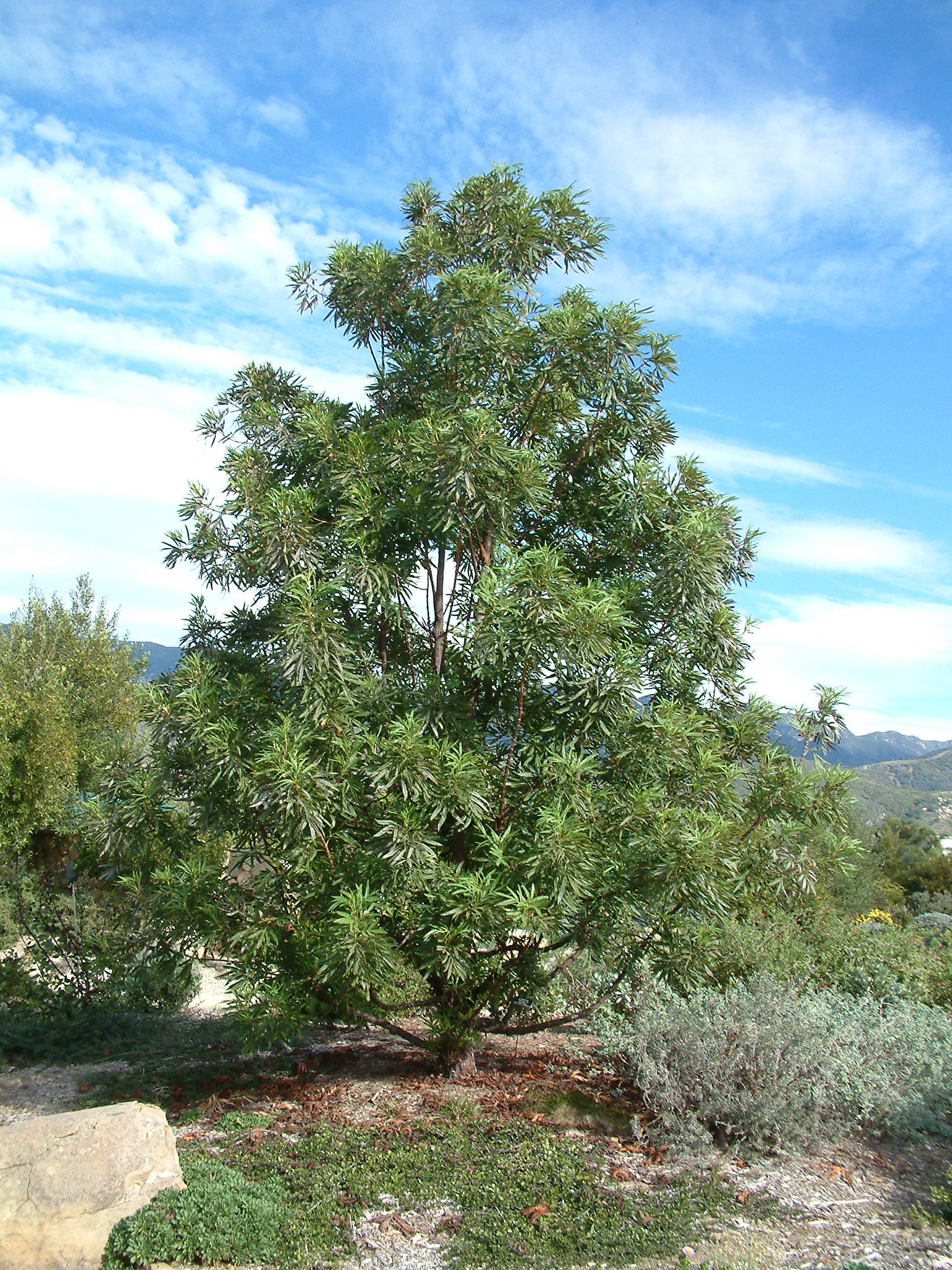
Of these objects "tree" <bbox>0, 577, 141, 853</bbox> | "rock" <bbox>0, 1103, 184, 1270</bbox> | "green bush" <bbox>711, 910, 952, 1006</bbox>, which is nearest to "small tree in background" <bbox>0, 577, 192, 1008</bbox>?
"tree" <bbox>0, 577, 141, 853</bbox>

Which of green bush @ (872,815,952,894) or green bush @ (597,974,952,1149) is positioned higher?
green bush @ (597,974,952,1149)

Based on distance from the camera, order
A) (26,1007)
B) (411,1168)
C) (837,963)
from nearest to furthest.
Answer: (411,1168) → (837,963) → (26,1007)

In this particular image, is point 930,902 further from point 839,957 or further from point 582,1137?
point 582,1137

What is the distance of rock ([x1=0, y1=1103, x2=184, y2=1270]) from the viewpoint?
175 inches

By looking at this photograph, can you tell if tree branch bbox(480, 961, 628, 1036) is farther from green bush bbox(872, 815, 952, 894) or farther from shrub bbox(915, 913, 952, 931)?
green bush bbox(872, 815, 952, 894)

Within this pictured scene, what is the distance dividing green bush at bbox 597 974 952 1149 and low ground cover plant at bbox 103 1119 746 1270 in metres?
0.62

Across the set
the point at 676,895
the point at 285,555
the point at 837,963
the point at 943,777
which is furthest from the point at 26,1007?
the point at 943,777

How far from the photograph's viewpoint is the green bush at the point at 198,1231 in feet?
14.1

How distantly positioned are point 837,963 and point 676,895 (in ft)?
12.2

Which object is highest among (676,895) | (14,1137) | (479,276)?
(479,276)

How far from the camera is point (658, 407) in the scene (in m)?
7.02

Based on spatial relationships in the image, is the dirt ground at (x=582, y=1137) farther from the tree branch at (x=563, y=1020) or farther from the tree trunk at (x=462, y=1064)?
the tree branch at (x=563, y=1020)

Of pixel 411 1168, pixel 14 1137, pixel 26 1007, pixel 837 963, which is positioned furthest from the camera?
pixel 26 1007

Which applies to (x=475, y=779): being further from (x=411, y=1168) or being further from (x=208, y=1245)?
(x=208, y=1245)
